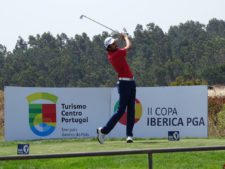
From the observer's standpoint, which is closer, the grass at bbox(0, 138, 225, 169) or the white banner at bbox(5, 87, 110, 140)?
the grass at bbox(0, 138, 225, 169)

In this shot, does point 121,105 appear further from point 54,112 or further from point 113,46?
point 54,112

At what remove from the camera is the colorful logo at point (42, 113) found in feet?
60.6

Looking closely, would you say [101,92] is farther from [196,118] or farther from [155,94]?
[196,118]

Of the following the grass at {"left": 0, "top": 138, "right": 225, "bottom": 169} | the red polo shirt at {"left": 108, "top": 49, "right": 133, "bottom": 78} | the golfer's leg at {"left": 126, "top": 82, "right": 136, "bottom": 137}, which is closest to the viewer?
the red polo shirt at {"left": 108, "top": 49, "right": 133, "bottom": 78}

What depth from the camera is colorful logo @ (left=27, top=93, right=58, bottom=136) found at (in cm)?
1847

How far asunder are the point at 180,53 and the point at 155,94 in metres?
70.2

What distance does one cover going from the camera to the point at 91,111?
1922cm

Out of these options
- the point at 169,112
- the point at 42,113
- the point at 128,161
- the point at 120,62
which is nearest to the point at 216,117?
the point at 169,112

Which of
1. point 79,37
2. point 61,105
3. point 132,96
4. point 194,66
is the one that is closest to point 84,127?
point 61,105

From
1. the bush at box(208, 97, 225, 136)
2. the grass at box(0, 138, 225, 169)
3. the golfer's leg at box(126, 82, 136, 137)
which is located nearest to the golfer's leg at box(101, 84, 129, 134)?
the golfer's leg at box(126, 82, 136, 137)

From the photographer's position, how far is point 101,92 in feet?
63.6

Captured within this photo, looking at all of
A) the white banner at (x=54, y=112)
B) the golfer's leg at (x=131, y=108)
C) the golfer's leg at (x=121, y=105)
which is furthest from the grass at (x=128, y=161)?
the white banner at (x=54, y=112)

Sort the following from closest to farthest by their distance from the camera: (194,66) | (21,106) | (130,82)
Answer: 1. (130,82)
2. (21,106)
3. (194,66)

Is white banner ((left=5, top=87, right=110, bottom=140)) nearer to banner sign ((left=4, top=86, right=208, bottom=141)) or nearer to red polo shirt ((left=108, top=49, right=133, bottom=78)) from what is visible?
banner sign ((left=4, top=86, right=208, bottom=141))
